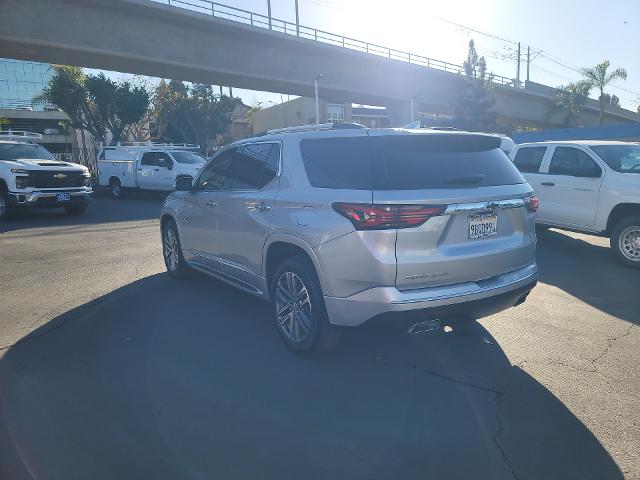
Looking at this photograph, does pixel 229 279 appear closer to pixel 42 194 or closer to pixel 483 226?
pixel 483 226

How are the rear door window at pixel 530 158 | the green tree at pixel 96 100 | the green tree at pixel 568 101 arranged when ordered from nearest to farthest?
the rear door window at pixel 530 158
the green tree at pixel 96 100
the green tree at pixel 568 101

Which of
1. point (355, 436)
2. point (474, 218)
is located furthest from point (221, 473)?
point (474, 218)

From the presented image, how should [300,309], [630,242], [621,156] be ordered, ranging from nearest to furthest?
[300,309], [630,242], [621,156]

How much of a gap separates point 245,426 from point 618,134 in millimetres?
37953

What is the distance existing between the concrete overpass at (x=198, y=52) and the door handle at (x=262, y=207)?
21919 millimetres

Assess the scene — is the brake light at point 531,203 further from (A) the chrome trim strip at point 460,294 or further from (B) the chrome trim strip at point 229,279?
(B) the chrome trim strip at point 229,279

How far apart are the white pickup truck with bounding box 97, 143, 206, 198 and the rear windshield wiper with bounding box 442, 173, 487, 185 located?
51.3ft

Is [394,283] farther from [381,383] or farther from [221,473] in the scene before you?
[221,473]

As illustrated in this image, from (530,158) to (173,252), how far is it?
6.64 metres

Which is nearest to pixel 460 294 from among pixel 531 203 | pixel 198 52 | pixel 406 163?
pixel 406 163

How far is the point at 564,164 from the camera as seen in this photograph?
8078 mm

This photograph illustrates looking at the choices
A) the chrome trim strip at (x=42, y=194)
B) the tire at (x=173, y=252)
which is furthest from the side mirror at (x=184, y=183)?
the chrome trim strip at (x=42, y=194)

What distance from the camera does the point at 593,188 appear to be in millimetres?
7395

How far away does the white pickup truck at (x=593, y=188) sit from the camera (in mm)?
6926
